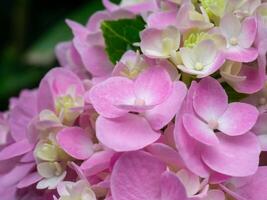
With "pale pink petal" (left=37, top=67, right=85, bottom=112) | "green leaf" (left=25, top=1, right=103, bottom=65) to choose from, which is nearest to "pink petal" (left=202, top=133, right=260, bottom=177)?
"pale pink petal" (left=37, top=67, right=85, bottom=112)

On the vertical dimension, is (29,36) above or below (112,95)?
below

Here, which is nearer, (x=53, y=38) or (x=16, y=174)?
(x=16, y=174)

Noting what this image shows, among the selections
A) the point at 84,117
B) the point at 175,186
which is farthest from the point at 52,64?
the point at 175,186

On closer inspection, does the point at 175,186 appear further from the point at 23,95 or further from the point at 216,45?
the point at 23,95

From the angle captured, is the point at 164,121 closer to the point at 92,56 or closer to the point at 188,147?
the point at 188,147

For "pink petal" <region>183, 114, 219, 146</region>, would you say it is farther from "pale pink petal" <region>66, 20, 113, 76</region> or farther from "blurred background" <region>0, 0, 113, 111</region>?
"blurred background" <region>0, 0, 113, 111</region>

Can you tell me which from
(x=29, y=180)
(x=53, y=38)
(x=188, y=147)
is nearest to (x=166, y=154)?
(x=188, y=147)
